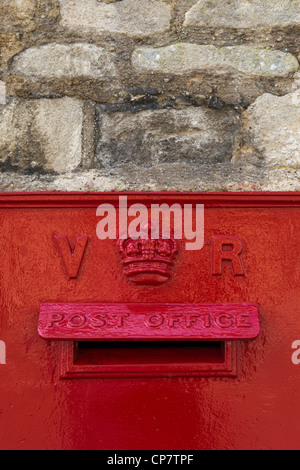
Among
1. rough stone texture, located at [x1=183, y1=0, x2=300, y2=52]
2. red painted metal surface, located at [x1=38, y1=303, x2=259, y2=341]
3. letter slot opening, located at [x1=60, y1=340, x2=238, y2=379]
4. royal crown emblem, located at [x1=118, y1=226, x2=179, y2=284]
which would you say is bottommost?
letter slot opening, located at [x1=60, y1=340, x2=238, y2=379]

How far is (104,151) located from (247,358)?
68 centimetres

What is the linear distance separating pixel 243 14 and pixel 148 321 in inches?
35.0

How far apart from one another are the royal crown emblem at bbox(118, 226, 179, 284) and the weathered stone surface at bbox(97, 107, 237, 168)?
0.23 m

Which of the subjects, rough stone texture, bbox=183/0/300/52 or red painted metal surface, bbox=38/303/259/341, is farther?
rough stone texture, bbox=183/0/300/52

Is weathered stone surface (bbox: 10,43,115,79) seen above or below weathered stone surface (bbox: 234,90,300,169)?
above

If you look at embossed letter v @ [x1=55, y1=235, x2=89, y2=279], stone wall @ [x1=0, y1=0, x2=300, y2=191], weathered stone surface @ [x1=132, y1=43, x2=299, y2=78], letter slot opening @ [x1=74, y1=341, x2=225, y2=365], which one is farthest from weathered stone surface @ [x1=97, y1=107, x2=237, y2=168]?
letter slot opening @ [x1=74, y1=341, x2=225, y2=365]

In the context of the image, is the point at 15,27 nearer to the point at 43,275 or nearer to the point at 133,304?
the point at 43,275

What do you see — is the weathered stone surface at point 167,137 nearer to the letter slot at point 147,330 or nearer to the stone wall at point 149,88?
the stone wall at point 149,88

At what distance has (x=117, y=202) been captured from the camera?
1.14 metres

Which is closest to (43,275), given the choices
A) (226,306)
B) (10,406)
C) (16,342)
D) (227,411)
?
(16,342)

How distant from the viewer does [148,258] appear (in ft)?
3.61

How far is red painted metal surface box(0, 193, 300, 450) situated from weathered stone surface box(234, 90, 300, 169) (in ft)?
0.43

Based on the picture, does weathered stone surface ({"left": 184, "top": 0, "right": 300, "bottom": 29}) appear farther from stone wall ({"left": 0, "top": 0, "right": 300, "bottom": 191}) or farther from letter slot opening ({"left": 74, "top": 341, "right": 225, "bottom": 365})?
letter slot opening ({"left": 74, "top": 341, "right": 225, "bottom": 365})

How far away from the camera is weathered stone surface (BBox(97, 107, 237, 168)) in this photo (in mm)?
1212
